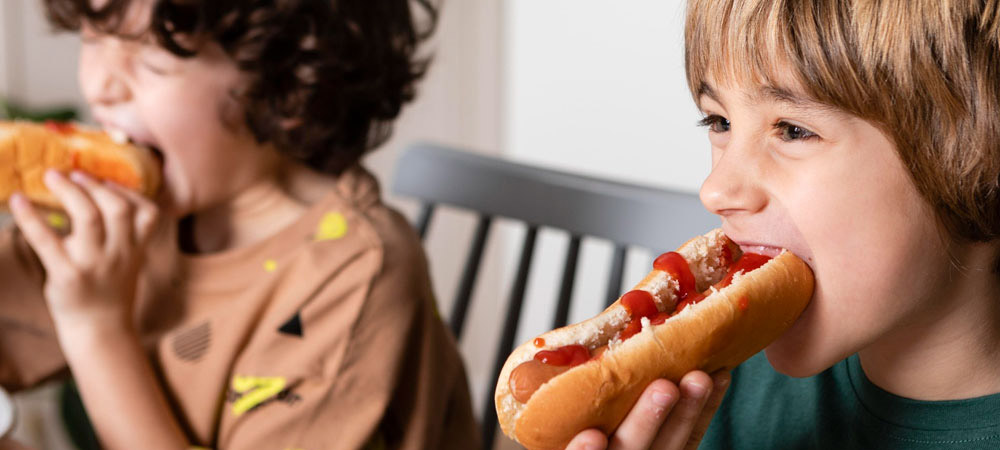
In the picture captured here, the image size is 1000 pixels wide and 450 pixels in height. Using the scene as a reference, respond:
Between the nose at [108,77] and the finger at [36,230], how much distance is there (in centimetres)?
22

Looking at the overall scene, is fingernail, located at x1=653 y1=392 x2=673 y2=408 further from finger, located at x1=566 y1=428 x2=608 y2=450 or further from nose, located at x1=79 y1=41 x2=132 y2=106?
nose, located at x1=79 y1=41 x2=132 y2=106

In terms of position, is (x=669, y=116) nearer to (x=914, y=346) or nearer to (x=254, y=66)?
(x=254, y=66)

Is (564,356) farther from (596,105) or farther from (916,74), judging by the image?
(596,105)

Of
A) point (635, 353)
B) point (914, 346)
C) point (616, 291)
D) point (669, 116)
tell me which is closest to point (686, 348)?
point (635, 353)

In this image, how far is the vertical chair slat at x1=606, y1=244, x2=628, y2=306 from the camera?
147 cm

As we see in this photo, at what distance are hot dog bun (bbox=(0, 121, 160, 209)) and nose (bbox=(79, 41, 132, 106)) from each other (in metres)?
0.07

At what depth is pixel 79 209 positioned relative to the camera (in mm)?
1491

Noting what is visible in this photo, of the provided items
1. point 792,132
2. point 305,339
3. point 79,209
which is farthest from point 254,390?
point 792,132

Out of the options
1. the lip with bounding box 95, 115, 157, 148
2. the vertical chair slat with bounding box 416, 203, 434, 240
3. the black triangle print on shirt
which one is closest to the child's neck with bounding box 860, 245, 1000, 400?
the black triangle print on shirt

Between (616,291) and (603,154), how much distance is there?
172 cm

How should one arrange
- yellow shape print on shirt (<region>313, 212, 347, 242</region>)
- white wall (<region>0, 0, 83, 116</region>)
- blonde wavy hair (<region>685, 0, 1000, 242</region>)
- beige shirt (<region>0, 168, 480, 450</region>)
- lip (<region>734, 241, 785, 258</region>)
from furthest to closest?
white wall (<region>0, 0, 83, 116</region>), yellow shape print on shirt (<region>313, 212, 347, 242</region>), beige shirt (<region>0, 168, 480, 450</region>), lip (<region>734, 241, 785, 258</region>), blonde wavy hair (<region>685, 0, 1000, 242</region>)

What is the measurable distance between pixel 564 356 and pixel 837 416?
1.29 feet

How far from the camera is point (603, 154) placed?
3182mm

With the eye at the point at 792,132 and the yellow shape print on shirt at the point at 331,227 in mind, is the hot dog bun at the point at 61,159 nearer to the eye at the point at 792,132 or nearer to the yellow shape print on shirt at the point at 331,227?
the yellow shape print on shirt at the point at 331,227
